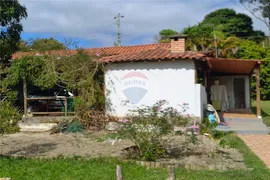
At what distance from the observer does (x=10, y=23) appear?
1000 cm

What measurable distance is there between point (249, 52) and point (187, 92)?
20121 mm

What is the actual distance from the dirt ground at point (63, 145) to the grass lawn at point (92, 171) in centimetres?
102

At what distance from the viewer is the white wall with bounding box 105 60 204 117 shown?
42.1ft

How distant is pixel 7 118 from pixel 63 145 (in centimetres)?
271

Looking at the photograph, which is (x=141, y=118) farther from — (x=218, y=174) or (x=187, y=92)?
(x=187, y=92)

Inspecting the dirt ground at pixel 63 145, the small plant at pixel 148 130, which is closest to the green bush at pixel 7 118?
the dirt ground at pixel 63 145

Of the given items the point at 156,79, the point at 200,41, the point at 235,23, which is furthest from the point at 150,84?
the point at 235,23

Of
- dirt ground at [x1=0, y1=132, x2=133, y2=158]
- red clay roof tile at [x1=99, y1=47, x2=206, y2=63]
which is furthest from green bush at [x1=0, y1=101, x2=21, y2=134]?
red clay roof tile at [x1=99, y1=47, x2=206, y2=63]

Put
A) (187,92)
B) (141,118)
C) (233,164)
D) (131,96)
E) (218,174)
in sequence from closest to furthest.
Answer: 1. (218,174)
2. (233,164)
3. (141,118)
4. (187,92)
5. (131,96)

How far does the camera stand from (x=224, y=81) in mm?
20047

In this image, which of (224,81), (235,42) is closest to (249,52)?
(235,42)

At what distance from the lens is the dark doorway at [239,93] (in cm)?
1981

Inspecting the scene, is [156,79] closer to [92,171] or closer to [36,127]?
[36,127]

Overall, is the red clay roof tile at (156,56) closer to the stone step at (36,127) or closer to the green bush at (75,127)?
the green bush at (75,127)
